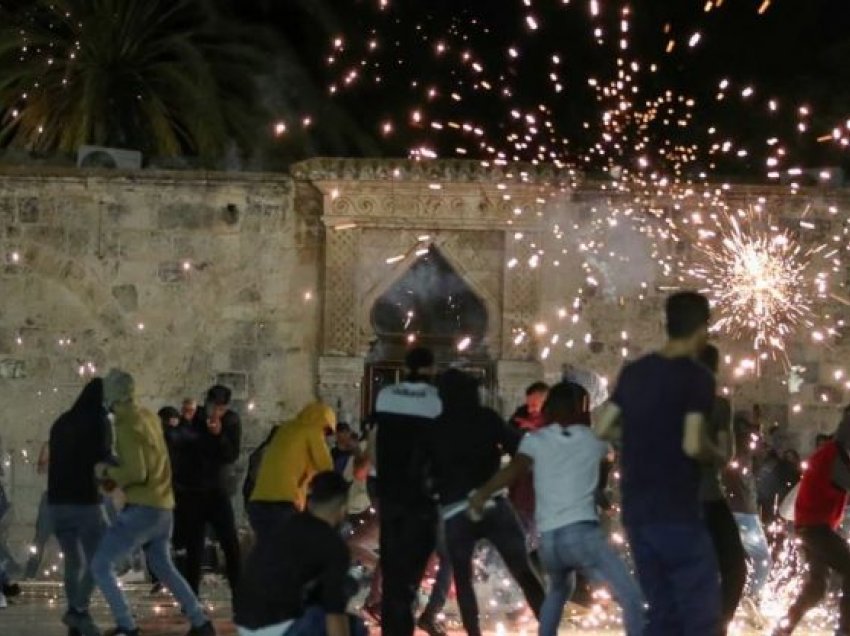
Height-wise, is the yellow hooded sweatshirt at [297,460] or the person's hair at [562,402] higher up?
the person's hair at [562,402]

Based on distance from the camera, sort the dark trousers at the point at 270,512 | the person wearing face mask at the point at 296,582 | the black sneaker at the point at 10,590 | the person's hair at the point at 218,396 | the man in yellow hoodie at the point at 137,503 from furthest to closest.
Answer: the black sneaker at the point at 10,590 → the person's hair at the point at 218,396 → the dark trousers at the point at 270,512 → the man in yellow hoodie at the point at 137,503 → the person wearing face mask at the point at 296,582

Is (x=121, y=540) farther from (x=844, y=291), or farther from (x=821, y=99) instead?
(x=821, y=99)

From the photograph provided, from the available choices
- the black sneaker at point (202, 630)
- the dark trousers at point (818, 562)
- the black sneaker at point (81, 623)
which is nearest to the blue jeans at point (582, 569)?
the dark trousers at point (818, 562)

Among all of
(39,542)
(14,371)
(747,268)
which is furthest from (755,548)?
(14,371)

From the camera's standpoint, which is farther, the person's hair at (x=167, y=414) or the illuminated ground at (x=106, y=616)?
the person's hair at (x=167, y=414)

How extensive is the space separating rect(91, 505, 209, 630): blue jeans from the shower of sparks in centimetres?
757

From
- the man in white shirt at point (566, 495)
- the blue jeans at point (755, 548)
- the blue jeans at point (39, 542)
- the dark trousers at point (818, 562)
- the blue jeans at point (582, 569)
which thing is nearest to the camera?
the blue jeans at point (582, 569)

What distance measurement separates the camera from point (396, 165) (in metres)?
18.3

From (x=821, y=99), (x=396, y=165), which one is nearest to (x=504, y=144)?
(x=396, y=165)

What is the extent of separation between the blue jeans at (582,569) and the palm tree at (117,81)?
1324 cm

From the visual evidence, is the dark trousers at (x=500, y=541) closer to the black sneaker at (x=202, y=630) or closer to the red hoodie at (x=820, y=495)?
the black sneaker at (x=202, y=630)

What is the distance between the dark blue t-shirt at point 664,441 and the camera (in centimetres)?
862

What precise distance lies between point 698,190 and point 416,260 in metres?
2.75

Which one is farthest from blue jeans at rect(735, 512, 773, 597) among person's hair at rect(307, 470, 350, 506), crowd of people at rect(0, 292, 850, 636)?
person's hair at rect(307, 470, 350, 506)
